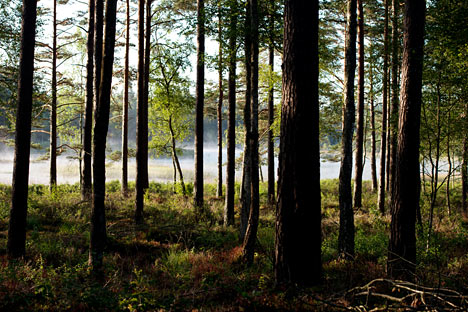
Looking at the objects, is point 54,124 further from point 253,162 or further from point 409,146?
point 409,146

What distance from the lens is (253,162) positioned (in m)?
8.24

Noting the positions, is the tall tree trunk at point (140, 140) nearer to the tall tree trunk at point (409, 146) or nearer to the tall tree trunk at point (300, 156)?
the tall tree trunk at point (300, 156)

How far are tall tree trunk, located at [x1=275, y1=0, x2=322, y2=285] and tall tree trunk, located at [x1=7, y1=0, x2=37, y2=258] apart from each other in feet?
22.0

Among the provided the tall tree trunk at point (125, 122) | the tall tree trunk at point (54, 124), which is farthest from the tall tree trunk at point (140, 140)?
the tall tree trunk at point (54, 124)

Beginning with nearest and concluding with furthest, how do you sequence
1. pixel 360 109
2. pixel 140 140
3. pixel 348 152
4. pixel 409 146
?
1. pixel 409 146
2. pixel 348 152
3. pixel 140 140
4. pixel 360 109

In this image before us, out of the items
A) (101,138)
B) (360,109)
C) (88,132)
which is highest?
(360,109)

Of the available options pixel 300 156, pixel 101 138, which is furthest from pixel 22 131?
pixel 300 156

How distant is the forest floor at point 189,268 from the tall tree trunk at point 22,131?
67 cm

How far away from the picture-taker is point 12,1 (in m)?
10.7

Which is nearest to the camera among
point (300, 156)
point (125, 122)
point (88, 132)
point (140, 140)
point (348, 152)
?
point (300, 156)

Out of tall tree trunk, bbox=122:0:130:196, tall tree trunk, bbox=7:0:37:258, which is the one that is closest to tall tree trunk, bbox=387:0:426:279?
tall tree trunk, bbox=7:0:37:258

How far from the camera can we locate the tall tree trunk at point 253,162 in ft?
25.5

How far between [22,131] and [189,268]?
17.6 ft

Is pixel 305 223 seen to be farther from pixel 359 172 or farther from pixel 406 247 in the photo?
pixel 359 172
